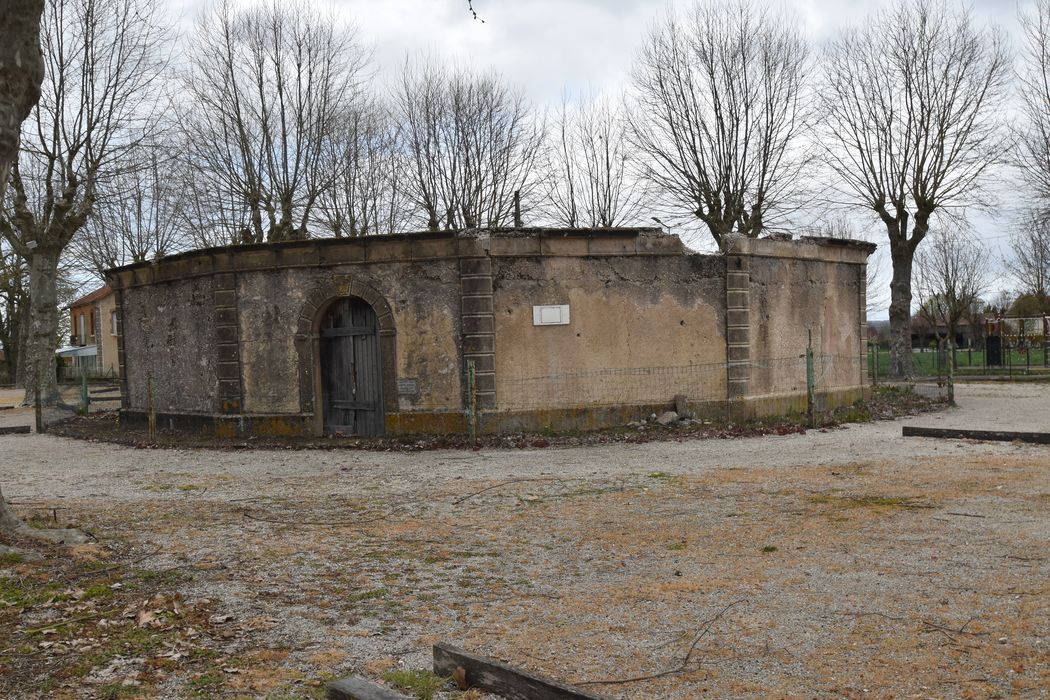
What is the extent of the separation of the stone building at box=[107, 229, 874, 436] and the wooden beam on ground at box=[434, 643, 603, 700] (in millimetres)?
9605

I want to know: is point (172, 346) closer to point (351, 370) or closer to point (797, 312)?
point (351, 370)

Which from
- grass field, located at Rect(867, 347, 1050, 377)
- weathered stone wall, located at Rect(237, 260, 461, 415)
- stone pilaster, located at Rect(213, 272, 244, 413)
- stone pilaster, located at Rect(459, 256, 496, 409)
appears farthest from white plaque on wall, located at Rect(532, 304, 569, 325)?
grass field, located at Rect(867, 347, 1050, 377)

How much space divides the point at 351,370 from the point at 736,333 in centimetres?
660

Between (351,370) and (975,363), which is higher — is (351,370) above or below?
above

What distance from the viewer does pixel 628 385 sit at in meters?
14.5

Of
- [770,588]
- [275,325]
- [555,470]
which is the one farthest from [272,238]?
[770,588]

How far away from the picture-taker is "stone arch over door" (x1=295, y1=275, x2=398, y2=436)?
14266 mm

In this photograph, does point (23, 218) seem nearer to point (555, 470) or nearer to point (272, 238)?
point (272, 238)

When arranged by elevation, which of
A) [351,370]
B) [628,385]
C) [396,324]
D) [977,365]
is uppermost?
[396,324]

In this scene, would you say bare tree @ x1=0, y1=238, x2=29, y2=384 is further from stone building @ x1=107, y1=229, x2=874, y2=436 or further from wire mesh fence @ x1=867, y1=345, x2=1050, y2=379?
wire mesh fence @ x1=867, y1=345, x2=1050, y2=379

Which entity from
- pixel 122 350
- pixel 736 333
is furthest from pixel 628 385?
pixel 122 350

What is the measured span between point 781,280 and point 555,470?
730 cm

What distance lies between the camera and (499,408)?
1412 centimetres

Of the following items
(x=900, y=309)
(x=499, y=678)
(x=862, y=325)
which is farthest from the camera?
(x=900, y=309)
